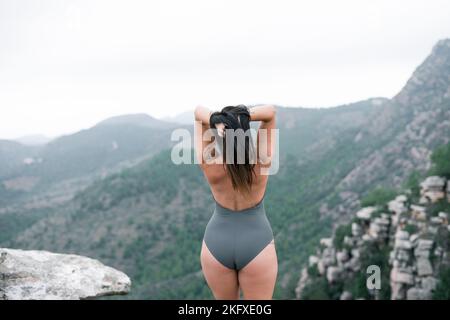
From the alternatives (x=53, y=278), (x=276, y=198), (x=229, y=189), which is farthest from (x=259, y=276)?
(x=276, y=198)

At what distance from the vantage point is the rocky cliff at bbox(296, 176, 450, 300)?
15.9m

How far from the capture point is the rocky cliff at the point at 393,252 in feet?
52.2

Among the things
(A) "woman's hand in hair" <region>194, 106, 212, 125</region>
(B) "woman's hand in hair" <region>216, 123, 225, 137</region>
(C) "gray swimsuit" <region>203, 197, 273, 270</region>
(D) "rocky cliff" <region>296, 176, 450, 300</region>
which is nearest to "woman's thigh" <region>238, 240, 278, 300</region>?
(C) "gray swimsuit" <region>203, 197, 273, 270</region>

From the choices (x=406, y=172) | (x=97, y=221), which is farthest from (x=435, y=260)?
(x=97, y=221)

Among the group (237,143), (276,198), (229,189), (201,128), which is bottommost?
(229,189)

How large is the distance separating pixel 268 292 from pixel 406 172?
40610 mm

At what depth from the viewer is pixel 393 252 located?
57.6ft

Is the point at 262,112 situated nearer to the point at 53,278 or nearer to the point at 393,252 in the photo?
the point at 53,278

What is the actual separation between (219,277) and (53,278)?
1.24m

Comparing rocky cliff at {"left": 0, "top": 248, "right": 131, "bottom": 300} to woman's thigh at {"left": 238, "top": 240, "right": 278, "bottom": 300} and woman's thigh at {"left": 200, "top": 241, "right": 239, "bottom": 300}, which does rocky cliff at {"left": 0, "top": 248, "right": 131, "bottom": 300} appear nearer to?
woman's thigh at {"left": 200, "top": 241, "right": 239, "bottom": 300}

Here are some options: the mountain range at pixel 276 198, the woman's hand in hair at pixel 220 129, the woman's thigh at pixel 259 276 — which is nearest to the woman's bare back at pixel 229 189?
the woman's hand in hair at pixel 220 129

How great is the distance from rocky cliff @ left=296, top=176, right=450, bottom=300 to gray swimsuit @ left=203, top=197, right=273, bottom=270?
13.9 m

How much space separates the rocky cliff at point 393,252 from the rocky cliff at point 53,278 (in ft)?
45.9

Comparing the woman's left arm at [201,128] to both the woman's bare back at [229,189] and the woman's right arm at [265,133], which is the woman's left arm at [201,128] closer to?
the woman's bare back at [229,189]
